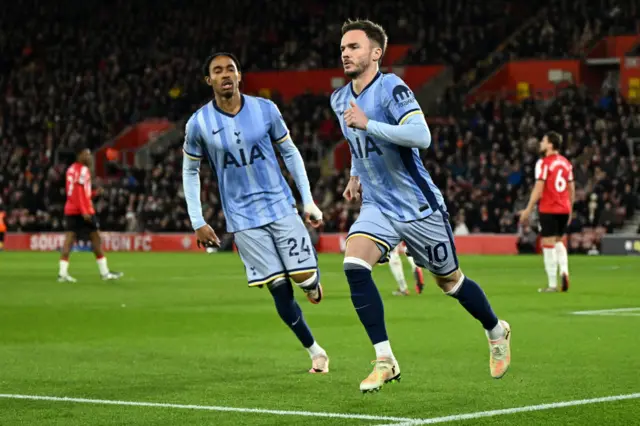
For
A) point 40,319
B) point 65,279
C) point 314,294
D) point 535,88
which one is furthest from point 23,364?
point 535,88

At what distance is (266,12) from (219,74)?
45.6m

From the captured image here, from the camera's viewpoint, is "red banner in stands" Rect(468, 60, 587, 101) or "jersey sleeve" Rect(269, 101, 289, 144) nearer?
"jersey sleeve" Rect(269, 101, 289, 144)

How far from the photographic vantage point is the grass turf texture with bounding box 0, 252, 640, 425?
8078 mm

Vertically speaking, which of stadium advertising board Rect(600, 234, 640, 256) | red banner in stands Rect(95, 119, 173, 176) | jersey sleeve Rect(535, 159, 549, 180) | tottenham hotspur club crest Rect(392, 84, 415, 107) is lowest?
stadium advertising board Rect(600, 234, 640, 256)

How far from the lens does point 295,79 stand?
5053cm

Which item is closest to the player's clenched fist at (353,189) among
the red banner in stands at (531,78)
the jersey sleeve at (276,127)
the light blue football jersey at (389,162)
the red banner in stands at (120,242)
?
the light blue football jersey at (389,162)

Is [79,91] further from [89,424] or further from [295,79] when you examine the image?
[89,424]

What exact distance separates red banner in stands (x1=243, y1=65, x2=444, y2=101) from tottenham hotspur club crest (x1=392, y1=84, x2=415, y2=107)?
39731 mm

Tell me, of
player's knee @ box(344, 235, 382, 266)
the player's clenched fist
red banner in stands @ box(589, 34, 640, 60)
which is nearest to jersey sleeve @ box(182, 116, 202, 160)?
the player's clenched fist

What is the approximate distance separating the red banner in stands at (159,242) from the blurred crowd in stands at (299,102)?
85 cm

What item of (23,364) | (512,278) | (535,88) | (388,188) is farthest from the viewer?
(535,88)

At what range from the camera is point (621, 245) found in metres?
33.7

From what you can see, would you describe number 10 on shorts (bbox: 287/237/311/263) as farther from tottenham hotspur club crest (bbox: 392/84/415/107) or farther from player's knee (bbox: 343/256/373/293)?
tottenham hotspur club crest (bbox: 392/84/415/107)

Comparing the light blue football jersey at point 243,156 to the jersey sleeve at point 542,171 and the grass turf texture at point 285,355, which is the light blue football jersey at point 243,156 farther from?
the jersey sleeve at point 542,171
